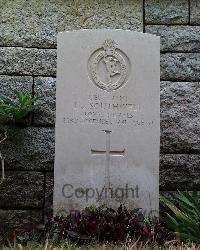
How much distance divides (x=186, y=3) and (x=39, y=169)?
1.90m

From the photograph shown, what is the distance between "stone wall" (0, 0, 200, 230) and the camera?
436cm

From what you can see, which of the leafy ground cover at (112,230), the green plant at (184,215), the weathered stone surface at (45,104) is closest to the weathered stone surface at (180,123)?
the green plant at (184,215)

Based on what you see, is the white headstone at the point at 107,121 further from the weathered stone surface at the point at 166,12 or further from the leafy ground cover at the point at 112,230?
the weathered stone surface at the point at 166,12

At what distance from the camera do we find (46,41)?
14.9ft

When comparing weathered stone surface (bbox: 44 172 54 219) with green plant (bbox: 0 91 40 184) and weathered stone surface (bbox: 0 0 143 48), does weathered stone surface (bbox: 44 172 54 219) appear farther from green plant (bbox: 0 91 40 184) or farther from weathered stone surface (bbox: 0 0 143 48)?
weathered stone surface (bbox: 0 0 143 48)

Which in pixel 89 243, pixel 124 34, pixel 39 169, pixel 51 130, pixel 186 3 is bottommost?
pixel 89 243

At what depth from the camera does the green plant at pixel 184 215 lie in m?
3.71

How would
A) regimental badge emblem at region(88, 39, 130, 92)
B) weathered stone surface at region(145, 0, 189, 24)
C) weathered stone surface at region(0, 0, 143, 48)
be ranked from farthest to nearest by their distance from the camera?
weathered stone surface at region(145, 0, 189, 24)
weathered stone surface at region(0, 0, 143, 48)
regimental badge emblem at region(88, 39, 130, 92)

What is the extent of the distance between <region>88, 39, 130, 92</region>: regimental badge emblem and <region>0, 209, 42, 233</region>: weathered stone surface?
3.92 ft

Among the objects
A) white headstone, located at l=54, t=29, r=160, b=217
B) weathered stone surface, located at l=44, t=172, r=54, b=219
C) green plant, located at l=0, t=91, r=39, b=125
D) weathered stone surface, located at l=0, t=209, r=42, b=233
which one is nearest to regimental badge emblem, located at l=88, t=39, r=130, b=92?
white headstone, located at l=54, t=29, r=160, b=217

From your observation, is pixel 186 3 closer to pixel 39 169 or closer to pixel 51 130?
pixel 51 130

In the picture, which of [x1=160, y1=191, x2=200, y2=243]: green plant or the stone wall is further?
the stone wall

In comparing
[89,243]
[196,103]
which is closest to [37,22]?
[196,103]

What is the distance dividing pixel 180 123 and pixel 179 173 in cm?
41
